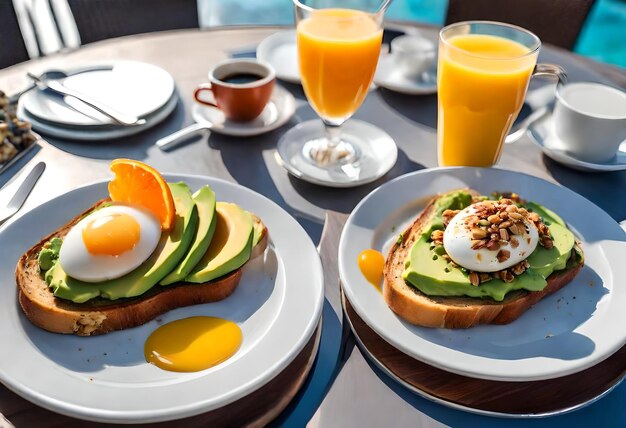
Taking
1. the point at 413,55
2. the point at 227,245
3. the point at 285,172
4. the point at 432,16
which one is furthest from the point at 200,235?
the point at 432,16

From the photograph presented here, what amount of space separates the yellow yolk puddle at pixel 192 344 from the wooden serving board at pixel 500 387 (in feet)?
0.71

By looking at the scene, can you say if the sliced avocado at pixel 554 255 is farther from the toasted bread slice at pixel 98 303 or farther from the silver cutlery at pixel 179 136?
the silver cutlery at pixel 179 136

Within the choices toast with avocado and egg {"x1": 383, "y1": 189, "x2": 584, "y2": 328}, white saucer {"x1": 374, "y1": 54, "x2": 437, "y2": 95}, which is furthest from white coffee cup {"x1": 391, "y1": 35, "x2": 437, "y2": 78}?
toast with avocado and egg {"x1": 383, "y1": 189, "x2": 584, "y2": 328}

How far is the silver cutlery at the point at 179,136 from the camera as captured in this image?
53.4 inches

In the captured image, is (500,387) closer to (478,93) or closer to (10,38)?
(478,93)

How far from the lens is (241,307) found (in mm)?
932

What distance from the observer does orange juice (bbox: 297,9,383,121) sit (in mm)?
1233

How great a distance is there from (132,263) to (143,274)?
0.02 m

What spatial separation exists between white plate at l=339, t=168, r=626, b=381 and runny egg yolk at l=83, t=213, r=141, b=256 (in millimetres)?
354

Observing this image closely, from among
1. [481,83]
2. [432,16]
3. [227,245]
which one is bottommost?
[432,16]

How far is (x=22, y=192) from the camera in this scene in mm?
1156

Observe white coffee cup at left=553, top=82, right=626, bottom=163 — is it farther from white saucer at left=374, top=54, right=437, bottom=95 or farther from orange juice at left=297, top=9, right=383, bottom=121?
orange juice at left=297, top=9, right=383, bottom=121

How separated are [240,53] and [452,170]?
0.85 m

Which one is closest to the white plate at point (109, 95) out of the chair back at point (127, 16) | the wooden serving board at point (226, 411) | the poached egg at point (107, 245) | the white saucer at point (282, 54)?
the white saucer at point (282, 54)
